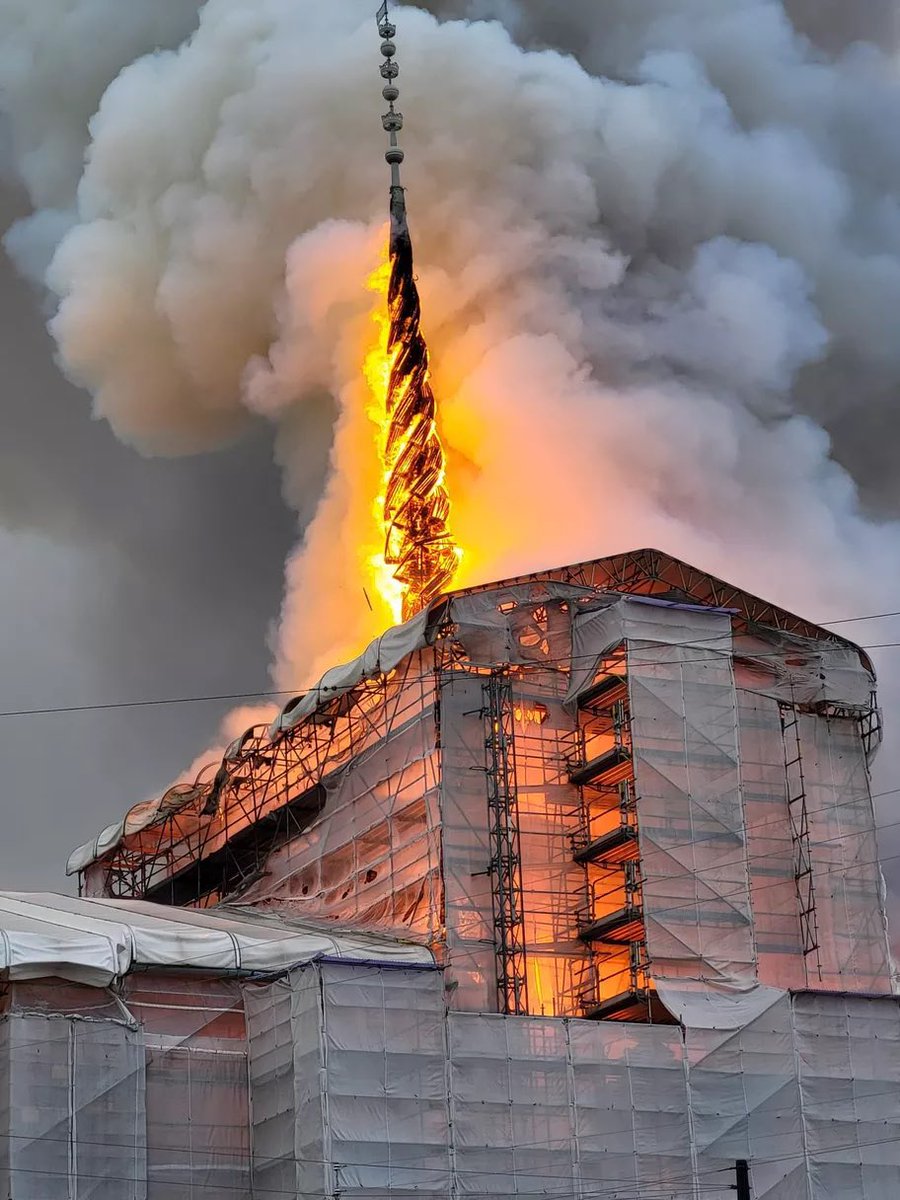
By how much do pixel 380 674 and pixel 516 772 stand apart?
224 inches

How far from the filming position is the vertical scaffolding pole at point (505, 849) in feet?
202

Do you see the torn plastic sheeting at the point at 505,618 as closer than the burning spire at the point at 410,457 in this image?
Yes

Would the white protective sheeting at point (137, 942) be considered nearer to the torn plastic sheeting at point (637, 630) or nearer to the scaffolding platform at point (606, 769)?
the scaffolding platform at point (606, 769)

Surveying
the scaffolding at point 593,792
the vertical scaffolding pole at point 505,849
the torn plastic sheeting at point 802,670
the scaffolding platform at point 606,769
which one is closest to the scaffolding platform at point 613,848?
the scaffolding at point 593,792

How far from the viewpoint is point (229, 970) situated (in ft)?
191

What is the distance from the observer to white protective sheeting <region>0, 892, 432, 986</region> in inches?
2169

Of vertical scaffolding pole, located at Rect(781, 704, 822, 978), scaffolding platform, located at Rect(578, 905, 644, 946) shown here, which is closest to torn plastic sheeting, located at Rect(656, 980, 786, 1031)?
scaffolding platform, located at Rect(578, 905, 644, 946)

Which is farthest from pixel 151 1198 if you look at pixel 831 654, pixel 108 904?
pixel 831 654

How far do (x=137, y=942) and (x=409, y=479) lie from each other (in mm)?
28024

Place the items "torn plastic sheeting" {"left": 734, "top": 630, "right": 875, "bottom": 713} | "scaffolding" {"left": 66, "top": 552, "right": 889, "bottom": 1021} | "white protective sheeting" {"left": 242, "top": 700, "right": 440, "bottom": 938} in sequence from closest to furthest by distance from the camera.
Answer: "scaffolding" {"left": 66, "top": 552, "right": 889, "bottom": 1021} < "white protective sheeting" {"left": 242, "top": 700, "right": 440, "bottom": 938} < "torn plastic sheeting" {"left": 734, "top": 630, "right": 875, "bottom": 713}

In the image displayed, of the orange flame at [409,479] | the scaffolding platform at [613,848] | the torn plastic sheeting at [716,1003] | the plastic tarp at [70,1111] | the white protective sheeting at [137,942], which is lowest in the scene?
the plastic tarp at [70,1111]

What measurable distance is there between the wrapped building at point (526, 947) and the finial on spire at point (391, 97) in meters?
23.7

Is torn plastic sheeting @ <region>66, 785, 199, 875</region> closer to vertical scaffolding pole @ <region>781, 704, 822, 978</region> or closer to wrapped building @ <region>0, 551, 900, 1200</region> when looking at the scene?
wrapped building @ <region>0, 551, 900, 1200</region>

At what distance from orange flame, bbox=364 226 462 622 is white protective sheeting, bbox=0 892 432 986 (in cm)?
1978
